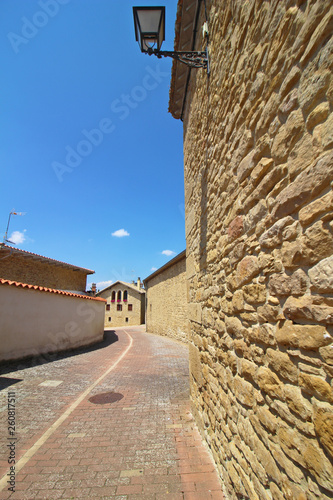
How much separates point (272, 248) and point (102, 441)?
3.36 metres

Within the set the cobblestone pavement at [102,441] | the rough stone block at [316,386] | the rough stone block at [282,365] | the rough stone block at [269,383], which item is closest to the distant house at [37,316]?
the cobblestone pavement at [102,441]

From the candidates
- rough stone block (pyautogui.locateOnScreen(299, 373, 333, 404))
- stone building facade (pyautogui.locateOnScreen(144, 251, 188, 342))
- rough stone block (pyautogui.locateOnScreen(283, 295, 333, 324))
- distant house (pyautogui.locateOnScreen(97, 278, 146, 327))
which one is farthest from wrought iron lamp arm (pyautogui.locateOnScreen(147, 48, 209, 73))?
distant house (pyautogui.locateOnScreen(97, 278, 146, 327))

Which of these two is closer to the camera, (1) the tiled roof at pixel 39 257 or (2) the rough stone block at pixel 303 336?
(2) the rough stone block at pixel 303 336

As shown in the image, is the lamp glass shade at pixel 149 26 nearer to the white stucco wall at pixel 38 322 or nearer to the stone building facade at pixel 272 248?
the stone building facade at pixel 272 248

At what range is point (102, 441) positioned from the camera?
10.5 ft

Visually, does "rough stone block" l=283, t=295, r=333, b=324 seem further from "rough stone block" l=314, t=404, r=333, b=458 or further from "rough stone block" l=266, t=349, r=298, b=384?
"rough stone block" l=314, t=404, r=333, b=458

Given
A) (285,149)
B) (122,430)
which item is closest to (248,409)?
(285,149)

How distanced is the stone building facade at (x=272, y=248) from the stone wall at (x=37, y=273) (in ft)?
44.5

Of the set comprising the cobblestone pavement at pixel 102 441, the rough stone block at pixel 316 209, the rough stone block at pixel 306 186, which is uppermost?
the rough stone block at pixel 306 186

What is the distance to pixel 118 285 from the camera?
34.7 m

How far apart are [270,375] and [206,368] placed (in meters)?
1.83

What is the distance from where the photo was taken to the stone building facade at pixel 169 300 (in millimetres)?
12703

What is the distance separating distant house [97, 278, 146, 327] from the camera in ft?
110

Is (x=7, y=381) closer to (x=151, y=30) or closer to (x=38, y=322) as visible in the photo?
(x=38, y=322)
